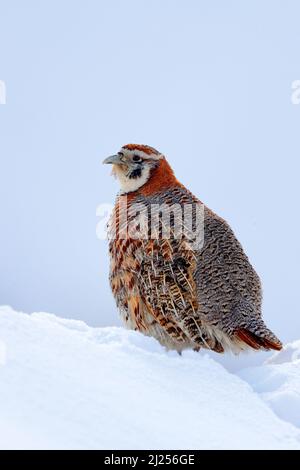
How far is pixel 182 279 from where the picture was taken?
8891 millimetres

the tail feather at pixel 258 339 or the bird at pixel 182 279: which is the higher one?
the bird at pixel 182 279

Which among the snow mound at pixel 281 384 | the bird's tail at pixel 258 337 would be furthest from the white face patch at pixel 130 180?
the snow mound at pixel 281 384

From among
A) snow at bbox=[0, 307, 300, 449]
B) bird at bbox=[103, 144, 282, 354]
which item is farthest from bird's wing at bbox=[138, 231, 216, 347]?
snow at bbox=[0, 307, 300, 449]

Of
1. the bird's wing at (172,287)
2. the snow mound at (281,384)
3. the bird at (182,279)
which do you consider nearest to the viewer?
the snow mound at (281,384)

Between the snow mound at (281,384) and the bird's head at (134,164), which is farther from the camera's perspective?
the bird's head at (134,164)

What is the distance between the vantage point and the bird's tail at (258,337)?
8.32 meters

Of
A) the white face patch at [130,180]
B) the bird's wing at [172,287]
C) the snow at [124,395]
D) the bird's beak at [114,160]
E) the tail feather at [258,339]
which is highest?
the bird's beak at [114,160]

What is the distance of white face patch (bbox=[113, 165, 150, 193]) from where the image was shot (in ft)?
33.3

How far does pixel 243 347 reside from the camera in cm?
846

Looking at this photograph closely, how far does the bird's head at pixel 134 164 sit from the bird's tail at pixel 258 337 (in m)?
2.40

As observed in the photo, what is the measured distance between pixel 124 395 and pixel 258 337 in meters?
2.40

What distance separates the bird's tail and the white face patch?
7.89 feet

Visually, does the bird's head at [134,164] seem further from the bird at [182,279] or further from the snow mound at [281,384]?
the snow mound at [281,384]

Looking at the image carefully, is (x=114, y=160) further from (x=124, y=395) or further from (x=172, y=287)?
(x=124, y=395)
